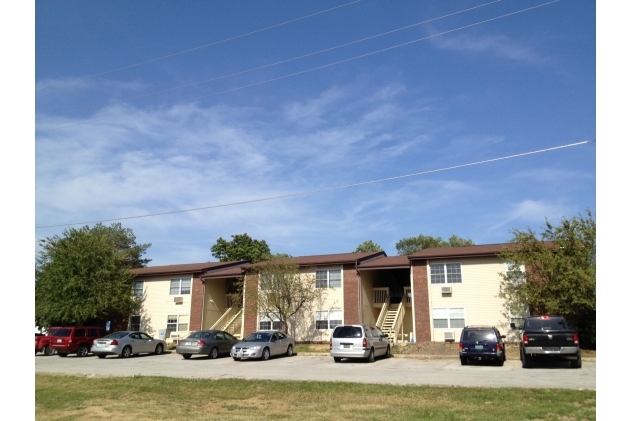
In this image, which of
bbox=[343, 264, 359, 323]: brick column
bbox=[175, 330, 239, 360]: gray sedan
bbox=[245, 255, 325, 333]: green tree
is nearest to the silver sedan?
bbox=[175, 330, 239, 360]: gray sedan

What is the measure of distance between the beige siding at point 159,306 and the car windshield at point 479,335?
24.3 m

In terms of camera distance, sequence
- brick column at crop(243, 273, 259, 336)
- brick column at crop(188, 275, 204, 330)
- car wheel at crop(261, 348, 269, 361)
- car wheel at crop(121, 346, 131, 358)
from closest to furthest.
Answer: car wheel at crop(261, 348, 269, 361), car wheel at crop(121, 346, 131, 358), brick column at crop(243, 273, 259, 336), brick column at crop(188, 275, 204, 330)

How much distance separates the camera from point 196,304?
39344 mm

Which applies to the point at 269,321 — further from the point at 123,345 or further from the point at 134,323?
the point at 134,323

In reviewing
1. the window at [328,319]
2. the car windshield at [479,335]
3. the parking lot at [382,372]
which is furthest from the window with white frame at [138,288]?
the car windshield at [479,335]

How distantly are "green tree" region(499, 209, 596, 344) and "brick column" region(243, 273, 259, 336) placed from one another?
55.6 feet

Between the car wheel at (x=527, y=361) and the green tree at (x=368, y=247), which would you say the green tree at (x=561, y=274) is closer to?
the car wheel at (x=527, y=361)

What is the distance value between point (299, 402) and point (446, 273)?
21.9 metres

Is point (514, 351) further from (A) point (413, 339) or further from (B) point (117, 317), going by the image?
(B) point (117, 317)

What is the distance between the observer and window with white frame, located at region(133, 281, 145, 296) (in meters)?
41.9

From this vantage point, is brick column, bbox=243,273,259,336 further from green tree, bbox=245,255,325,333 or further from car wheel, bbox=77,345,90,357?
car wheel, bbox=77,345,90,357

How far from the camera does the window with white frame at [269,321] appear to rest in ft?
116

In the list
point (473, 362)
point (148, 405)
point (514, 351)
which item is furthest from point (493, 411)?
point (514, 351)

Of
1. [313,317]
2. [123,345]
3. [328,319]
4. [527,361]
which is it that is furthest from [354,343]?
[123,345]
